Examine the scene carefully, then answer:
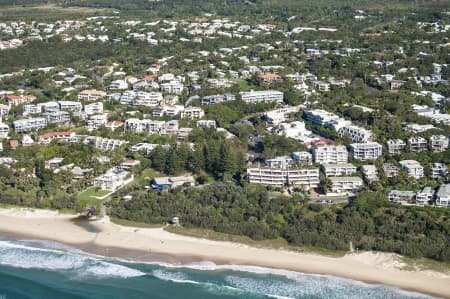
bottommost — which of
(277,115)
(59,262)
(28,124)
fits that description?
(59,262)

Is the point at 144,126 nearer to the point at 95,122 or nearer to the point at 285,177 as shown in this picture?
the point at 95,122

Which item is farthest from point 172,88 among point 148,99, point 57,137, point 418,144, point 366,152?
point 418,144

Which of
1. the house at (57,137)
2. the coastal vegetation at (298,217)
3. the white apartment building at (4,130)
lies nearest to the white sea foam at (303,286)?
the coastal vegetation at (298,217)

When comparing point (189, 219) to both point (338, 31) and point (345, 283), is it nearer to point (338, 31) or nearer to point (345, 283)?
point (345, 283)

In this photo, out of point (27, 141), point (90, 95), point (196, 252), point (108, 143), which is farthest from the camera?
point (90, 95)

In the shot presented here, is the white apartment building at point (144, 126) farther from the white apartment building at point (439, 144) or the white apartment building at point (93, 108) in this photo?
the white apartment building at point (439, 144)

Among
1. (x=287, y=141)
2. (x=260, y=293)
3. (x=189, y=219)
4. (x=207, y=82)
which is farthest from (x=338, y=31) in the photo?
(x=260, y=293)

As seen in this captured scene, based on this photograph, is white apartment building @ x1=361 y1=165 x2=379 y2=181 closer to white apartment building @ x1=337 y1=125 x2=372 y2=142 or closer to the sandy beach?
white apartment building @ x1=337 y1=125 x2=372 y2=142
